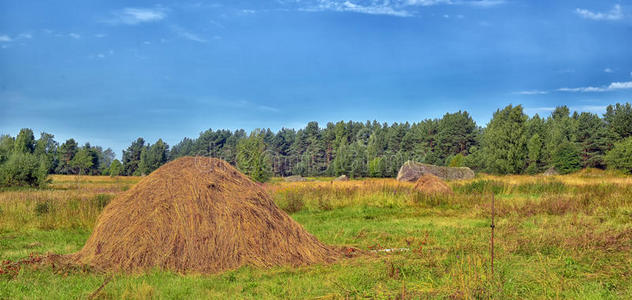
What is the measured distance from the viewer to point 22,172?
29625 millimetres

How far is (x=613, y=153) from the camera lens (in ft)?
159

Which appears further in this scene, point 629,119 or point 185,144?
point 185,144

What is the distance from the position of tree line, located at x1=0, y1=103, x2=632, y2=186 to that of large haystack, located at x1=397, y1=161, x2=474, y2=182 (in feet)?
42.6

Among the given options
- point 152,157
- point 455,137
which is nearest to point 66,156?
point 152,157

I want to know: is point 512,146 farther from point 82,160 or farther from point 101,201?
point 82,160

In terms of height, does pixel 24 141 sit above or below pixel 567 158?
above

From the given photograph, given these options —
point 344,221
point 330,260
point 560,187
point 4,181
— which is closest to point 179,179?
point 330,260

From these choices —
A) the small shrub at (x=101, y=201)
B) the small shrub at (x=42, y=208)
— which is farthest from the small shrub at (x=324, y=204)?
the small shrub at (x=42, y=208)

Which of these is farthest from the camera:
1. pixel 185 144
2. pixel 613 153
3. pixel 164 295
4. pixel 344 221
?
pixel 185 144

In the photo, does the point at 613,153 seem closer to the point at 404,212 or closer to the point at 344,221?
the point at 404,212

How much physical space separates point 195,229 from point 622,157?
5477 centimetres

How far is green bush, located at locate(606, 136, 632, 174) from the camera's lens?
148 ft

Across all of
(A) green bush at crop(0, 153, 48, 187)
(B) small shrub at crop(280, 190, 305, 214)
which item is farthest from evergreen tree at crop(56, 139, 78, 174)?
(B) small shrub at crop(280, 190, 305, 214)

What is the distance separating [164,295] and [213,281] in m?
0.78
